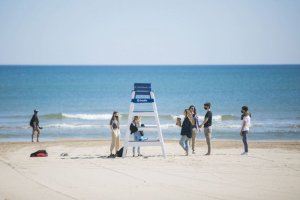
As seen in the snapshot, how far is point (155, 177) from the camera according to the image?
514 inches

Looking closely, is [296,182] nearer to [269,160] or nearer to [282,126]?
[269,160]

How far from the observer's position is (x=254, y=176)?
13.2m

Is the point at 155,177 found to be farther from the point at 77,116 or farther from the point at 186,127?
the point at 77,116

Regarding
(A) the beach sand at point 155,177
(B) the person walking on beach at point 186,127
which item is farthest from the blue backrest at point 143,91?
(A) the beach sand at point 155,177

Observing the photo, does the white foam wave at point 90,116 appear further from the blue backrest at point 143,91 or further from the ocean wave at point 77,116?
the blue backrest at point 143,91

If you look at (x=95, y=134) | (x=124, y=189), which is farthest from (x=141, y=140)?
(x=95, y=134)

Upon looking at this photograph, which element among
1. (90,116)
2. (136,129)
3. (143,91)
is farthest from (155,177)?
(90,116)

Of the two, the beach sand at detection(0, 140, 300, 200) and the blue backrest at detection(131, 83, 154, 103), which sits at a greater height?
the blue backrest at detection(131, 83, 154, 103)

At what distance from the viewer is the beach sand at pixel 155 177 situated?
37.0 ft

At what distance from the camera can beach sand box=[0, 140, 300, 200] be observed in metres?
11.3

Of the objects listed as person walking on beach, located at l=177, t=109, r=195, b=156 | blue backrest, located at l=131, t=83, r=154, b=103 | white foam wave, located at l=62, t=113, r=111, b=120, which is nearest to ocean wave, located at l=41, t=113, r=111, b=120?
white foam wave, located at l=62, t=113, r=111, b=120

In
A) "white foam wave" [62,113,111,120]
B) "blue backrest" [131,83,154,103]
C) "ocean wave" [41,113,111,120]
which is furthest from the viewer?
"white foam wave" [62,113,111,120]

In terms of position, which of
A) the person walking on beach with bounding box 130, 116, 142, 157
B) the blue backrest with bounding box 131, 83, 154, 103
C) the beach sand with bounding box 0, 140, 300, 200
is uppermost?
the blue backrest with bounding box 131, 83, 154, 103

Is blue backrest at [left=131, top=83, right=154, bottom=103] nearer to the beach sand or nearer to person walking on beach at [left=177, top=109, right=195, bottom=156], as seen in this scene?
person walking on beach at [left=177, top=109, right=195, bottom=156]
